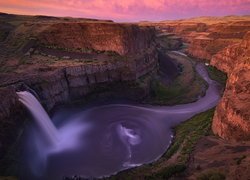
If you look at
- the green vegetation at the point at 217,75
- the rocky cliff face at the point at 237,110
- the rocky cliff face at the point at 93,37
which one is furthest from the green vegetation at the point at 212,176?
the green vegetation at the point at 217,75

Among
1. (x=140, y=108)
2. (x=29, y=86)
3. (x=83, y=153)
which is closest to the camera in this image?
(x=83, y=153)

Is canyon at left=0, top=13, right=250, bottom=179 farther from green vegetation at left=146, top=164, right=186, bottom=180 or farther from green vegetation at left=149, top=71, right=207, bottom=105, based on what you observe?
green vegetation at left=149, top=71, right=207, bottom=105

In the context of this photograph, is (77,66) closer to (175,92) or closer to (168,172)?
(175,92)

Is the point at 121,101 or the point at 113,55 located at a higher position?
the point at 113,55

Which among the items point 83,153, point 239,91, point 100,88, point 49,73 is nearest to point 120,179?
point 83,153

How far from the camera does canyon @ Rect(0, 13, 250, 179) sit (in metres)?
36.8

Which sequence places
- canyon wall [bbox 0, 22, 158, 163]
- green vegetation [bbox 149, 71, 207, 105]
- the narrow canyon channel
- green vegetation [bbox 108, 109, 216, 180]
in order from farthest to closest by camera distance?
green vegetation [bbox 149, 71, 207, 105], canyon wall [bbox 0, 22, 158, 163], the narrow canyon channel, green vegetation [bbox 108, 109, 216, 180]

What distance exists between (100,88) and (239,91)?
90.0 ft

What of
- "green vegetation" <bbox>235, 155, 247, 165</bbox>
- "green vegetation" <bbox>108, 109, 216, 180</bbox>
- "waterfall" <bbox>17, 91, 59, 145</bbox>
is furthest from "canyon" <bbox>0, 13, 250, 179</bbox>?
"waterfall" <bbox>17, 91, 59, 145</bbox>

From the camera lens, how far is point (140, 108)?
59.3 meters

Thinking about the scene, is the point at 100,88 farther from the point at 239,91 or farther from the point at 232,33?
the point at 232,33

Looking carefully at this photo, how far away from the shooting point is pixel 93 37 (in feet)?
231

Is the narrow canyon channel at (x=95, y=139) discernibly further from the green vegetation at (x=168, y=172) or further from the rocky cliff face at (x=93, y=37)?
the rocky cliff face at (x=93, y=37)

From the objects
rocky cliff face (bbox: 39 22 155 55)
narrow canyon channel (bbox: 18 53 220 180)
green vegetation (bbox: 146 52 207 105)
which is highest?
rocky cliff face (bbox: 39 22 155 55)
